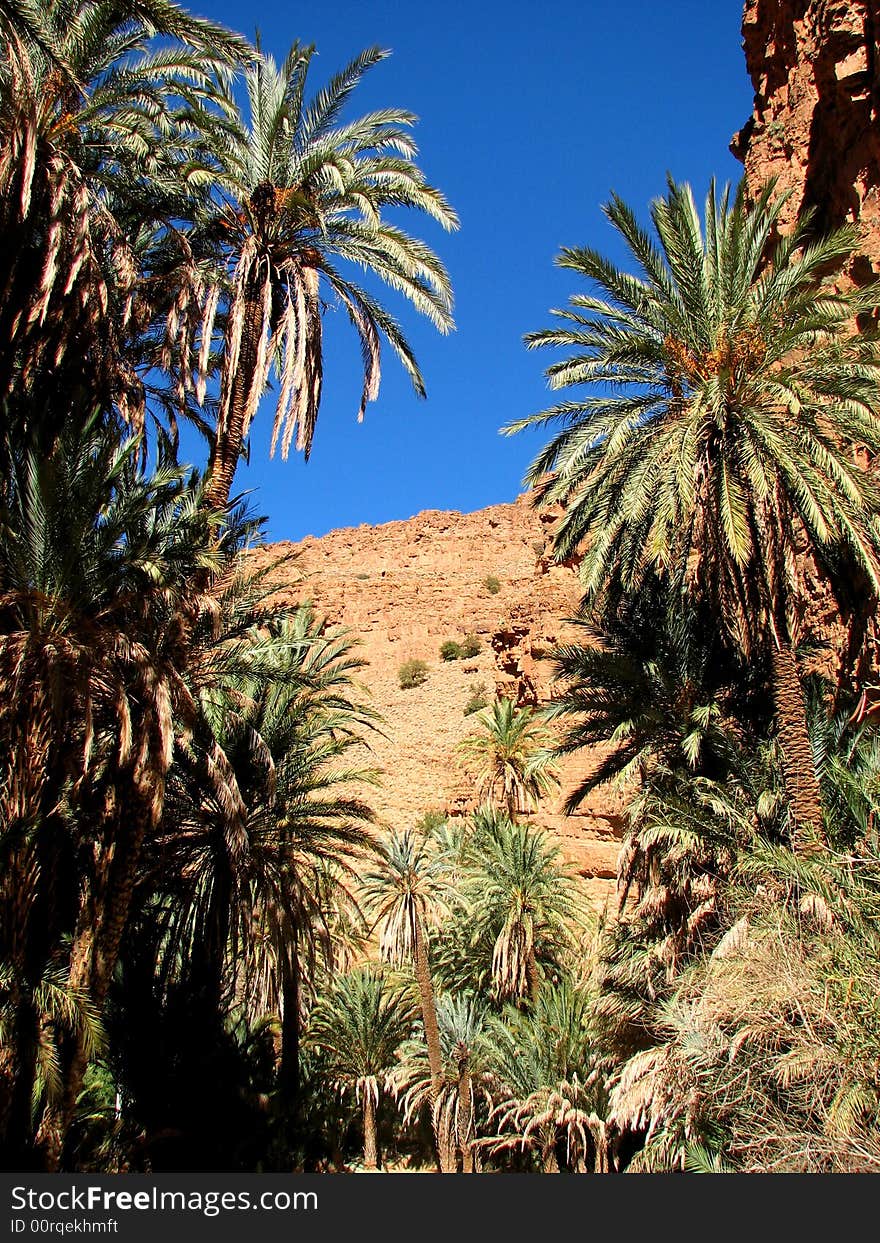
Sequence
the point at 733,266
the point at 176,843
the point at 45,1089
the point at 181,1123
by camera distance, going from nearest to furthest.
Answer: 1. the point at 45,1089
2. the point at 733,266
3. the point at 176,843
4. the point at 181,1123

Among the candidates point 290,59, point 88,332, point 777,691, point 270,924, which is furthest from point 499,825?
point 290,59

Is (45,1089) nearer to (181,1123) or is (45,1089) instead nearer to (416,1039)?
(181,1123)

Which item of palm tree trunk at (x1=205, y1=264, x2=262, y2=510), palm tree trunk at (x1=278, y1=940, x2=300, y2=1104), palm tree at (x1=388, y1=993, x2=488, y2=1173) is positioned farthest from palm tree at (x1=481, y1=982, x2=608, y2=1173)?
palm tree trunk at (x1=205, y1=264, x2=262, y2=510)

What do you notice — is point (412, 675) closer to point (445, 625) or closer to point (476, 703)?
point (445, 625)

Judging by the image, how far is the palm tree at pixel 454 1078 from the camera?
16.9m

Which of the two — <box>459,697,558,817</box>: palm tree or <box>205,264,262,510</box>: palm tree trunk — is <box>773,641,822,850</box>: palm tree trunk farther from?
<box>459,697,558,817</box>: palm tree

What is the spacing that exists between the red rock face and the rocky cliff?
837cm

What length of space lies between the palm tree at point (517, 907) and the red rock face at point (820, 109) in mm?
11837

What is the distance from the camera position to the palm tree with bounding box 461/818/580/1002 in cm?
1797

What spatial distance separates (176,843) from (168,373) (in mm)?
6646

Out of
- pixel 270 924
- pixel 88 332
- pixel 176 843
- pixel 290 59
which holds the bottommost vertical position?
pixel 270 924

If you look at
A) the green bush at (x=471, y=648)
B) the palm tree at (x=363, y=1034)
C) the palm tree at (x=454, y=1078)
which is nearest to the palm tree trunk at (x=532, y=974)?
the palm tree at (x=454, y=1078)

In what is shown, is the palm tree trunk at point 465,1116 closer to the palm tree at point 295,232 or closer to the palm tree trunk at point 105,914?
the palm tree trunk at point 105,914

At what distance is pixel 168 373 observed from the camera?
1359cm
